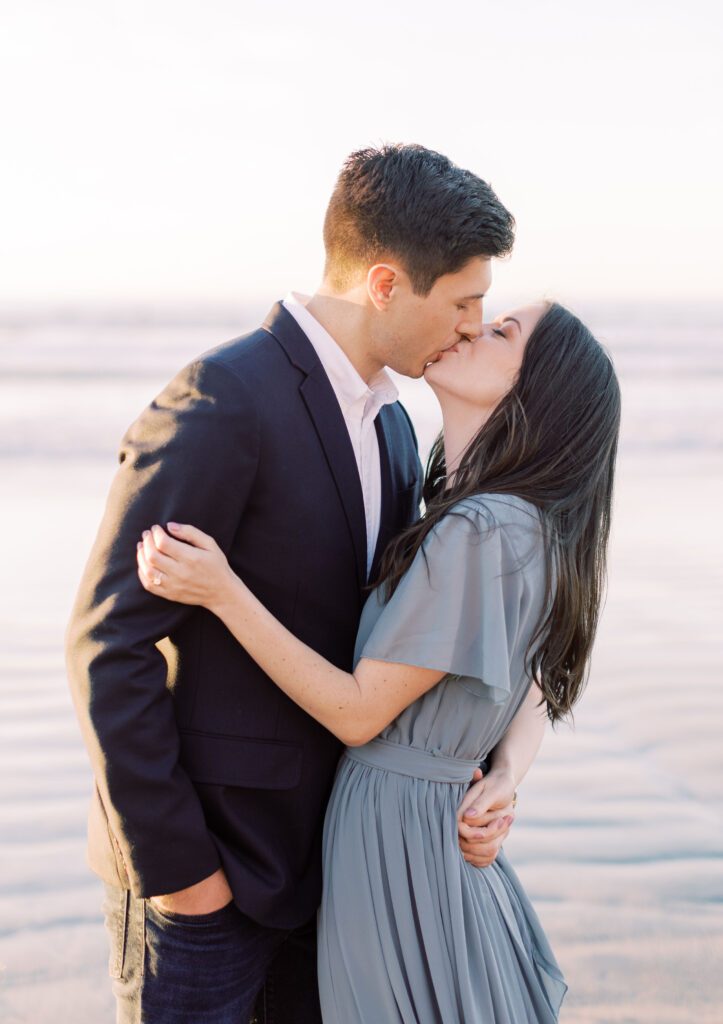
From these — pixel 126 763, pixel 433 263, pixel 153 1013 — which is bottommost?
pixel 153 1013

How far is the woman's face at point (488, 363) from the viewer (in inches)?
97.9

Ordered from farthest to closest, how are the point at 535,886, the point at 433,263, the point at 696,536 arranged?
the point at 696,536 → the point at 535,886 → the point at 433,263

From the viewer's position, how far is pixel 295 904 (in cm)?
229

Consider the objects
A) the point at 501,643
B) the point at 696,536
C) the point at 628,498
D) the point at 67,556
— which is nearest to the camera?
the point at 501,643

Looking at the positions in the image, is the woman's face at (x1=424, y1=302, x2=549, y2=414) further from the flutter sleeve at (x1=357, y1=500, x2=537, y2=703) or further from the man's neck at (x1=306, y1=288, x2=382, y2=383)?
the flutter sleeve at (x1=357, y1=500, x2=537, y2=703)

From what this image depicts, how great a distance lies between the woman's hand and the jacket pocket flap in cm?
29

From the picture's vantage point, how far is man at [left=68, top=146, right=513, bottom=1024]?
6.77 ft

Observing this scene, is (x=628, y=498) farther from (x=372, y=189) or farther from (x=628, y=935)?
(x=372, y=189)

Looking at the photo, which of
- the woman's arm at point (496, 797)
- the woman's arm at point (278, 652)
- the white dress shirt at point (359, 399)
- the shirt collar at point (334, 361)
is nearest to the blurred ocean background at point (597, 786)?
the woman's arm at point (496, 797)

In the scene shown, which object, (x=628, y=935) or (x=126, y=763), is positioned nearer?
(x=126, y=763)

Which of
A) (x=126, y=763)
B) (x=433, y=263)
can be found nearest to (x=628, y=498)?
(x=433, y=263)

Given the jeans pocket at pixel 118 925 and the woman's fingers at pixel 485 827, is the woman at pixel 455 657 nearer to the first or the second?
the woman's fingers at pixel 485 827

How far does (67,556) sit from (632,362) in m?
12.4

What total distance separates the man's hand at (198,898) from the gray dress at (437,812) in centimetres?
26
